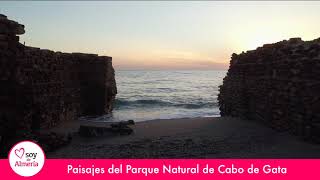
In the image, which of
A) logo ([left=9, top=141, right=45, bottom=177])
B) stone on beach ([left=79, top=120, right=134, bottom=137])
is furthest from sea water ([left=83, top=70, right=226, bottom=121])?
logo ([left=9, top=141, right=45, bottom=177])

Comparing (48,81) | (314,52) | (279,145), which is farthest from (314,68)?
(48,81)

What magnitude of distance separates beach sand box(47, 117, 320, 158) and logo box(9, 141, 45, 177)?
308 cm

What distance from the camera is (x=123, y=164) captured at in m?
6.54

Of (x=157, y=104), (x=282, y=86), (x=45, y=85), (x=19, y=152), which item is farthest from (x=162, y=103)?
(x=19, y=152)

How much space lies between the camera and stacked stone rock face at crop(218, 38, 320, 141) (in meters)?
10.4

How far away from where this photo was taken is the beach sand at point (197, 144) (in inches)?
388

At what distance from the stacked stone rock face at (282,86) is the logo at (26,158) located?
713 centimetres

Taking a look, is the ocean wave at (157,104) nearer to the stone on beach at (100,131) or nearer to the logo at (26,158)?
the stone on beach at (100,131)

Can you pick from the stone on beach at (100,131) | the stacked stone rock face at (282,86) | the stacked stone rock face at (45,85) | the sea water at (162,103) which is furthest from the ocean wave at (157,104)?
the stone on beach at (100,131)

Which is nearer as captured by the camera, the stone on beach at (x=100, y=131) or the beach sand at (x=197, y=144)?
the beach sand at (x=197, y=144)

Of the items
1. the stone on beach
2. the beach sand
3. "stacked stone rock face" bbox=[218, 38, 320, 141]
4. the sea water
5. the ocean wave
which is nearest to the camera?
the beach sand

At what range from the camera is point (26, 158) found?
6.93 m

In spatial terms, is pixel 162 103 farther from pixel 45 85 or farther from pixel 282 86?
pixel 282 86

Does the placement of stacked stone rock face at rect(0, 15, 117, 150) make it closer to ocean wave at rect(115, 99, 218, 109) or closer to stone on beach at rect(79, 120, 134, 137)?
stone on beach at rect(79, 120, 134, 137)
